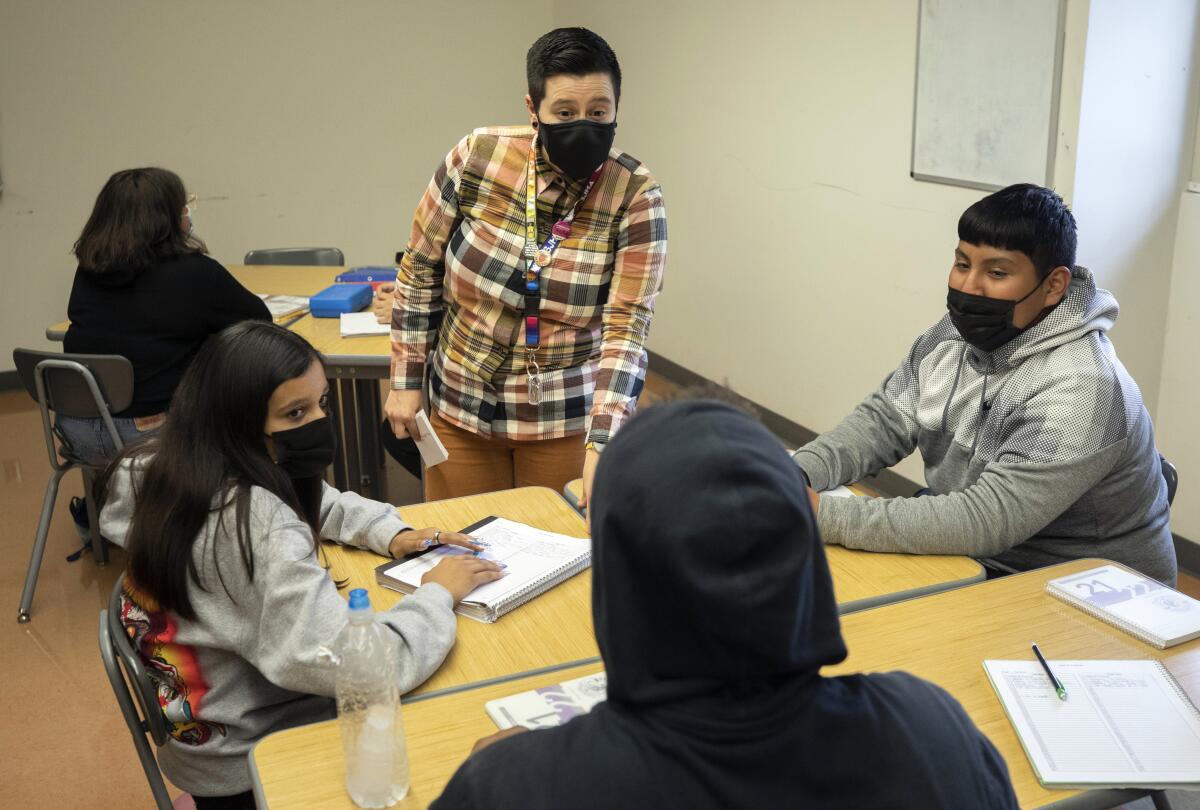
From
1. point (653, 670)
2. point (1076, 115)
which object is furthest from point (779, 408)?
point (653, 670)

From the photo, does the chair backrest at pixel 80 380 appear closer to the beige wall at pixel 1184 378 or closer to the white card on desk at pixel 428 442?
the white card on desk at pixel 428 442

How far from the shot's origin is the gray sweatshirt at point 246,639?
1.58 metres

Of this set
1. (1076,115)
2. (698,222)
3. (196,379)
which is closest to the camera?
(196,379)

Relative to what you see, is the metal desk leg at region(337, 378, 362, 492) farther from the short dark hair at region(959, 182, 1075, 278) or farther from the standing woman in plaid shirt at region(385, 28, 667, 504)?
the short dark hair at region(959, 182, 1075, 278)

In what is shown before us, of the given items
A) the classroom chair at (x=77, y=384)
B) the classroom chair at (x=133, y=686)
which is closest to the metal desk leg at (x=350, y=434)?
the classroom chair at (x=77, y=384)

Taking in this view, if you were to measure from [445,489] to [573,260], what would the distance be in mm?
687

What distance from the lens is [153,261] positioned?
10.7ft

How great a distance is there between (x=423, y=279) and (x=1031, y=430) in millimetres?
1343

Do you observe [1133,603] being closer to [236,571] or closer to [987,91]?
[236,571]

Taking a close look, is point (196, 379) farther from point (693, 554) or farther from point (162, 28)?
point (162, 28)

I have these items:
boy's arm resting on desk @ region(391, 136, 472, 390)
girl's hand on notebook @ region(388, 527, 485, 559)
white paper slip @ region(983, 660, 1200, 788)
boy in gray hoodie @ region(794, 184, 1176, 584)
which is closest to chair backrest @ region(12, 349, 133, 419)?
boy's arm resting on desk @ region(391, 136, 472, 390)

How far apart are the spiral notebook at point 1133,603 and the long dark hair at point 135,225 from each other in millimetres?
2663

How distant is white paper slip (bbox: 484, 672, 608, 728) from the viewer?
1484mm

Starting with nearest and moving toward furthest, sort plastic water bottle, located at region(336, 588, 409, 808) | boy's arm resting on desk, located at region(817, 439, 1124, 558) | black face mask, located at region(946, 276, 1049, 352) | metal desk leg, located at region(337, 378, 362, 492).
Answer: plastic water bottle, located at region(336, 588, 409, 808), boy's arm resting on desk, located at region(817, 439, 1124, 558), black face mask, located at region(946, 276, 1049, 352), metal desk leg, located at region(337, 378, 362, 492)
